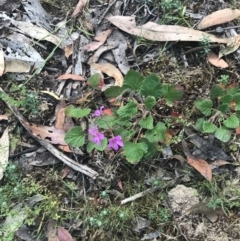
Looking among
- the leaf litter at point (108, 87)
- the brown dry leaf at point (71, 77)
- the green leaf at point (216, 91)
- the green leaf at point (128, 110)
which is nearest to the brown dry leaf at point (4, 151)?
the leaf litter at point (108, 87)

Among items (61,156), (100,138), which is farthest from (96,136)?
(61,156)

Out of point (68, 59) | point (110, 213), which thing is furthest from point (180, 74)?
point (110, 213)

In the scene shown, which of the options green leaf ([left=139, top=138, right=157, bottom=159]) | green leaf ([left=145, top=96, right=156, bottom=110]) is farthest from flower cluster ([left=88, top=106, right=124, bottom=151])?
green leaf ([left=145, top=96, right=156, bottom=110])

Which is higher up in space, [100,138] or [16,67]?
[16,67]

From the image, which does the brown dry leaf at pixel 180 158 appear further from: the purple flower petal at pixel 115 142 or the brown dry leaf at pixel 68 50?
the brown dry leaf at pixel 68 50

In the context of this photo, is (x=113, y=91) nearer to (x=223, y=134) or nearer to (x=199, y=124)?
(x=199, y=124)

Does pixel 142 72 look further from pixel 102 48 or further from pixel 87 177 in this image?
pixel 87 177
